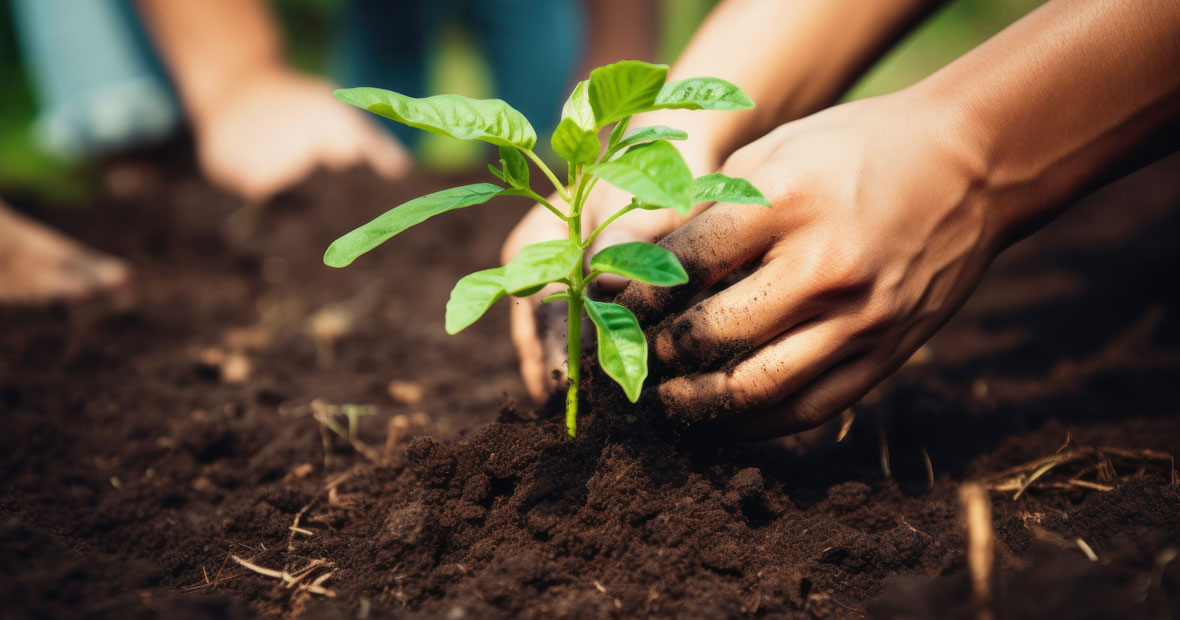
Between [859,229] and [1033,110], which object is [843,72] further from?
[859,229]

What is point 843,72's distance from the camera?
195 centimetres

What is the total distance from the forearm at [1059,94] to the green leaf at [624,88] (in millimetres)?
675

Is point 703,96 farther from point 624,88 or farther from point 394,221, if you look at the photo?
point 394,221

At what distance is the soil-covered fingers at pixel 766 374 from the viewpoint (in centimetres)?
130

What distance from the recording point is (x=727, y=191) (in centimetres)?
110

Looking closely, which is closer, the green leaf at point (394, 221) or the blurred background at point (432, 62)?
the green leaf at point (394, 221)

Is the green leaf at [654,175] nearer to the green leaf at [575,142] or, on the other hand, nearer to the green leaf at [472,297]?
the green leaf at [575,142]

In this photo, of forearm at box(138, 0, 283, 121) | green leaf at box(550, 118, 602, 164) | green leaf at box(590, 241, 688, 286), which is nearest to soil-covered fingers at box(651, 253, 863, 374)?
green leaf at box(590, 241, 688, 286)

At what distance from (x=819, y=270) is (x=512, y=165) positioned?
1.83ft

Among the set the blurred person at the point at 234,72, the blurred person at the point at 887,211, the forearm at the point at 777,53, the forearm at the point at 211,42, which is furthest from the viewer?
the forearm at the point at 211,42

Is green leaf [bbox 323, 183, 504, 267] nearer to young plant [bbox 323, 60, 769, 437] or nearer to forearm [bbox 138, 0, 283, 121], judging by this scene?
young plant [bbox 323, 60, 769, 437]

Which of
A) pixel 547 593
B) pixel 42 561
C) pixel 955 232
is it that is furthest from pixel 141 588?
pixel 955 232

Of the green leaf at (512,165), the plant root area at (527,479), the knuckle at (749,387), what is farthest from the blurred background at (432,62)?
the knuckle at (749,387)

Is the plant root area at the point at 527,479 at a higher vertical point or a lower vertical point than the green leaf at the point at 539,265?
lower
